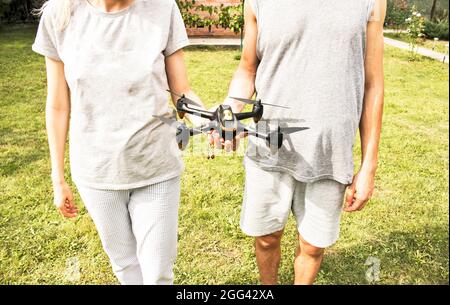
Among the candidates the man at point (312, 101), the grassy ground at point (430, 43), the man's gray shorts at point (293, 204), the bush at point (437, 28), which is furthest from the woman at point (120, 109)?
A: the bush at point (437, 28)

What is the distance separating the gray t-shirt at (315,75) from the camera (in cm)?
165

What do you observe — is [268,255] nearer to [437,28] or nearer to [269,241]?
[269,241]

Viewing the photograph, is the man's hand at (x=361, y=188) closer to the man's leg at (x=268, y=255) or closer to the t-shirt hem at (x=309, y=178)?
the t-shirt hem at (x=309, y=178)

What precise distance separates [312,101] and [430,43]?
11993 millimetres

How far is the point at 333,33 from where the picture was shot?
65.0 inches

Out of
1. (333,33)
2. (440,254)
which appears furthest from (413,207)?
(333,33)

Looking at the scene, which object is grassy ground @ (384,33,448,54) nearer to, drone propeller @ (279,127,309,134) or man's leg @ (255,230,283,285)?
man's leg @ (255,230,283,285)

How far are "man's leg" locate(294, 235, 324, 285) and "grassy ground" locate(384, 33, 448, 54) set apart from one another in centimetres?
1031

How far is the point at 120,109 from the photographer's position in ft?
5.32

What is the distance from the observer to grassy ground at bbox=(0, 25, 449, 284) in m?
3.03

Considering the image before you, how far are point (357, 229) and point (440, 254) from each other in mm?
640

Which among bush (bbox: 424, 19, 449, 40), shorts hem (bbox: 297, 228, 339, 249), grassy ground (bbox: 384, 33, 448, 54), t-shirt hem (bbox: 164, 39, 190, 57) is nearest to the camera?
t-shirt hem (bbox: 164, 39, 190, 57)

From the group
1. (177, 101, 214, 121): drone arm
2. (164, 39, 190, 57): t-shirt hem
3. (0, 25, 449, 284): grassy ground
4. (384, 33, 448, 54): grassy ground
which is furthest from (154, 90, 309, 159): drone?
(384, 33, 448, 54): grassy ground

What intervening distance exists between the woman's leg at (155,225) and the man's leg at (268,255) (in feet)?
1.87
